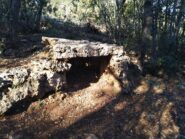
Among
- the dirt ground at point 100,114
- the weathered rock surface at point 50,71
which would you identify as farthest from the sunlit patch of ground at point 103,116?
the weathered rock surface at point 50,71

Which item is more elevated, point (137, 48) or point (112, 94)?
point (137, 48)

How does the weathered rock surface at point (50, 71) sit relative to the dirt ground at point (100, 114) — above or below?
above

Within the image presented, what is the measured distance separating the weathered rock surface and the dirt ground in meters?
0.26

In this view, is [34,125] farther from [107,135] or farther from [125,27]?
[125,27]

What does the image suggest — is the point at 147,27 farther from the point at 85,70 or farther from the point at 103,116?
the point at 103,116

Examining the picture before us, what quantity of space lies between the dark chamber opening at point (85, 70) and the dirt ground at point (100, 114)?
25 centimetres

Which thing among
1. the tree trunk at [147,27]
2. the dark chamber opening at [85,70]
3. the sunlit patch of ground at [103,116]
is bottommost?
the sunlit patch of ground at [103,116]

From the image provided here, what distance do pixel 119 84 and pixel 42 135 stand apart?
329 cm

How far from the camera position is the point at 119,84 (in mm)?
9367

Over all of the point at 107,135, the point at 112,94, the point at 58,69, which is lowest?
the point at 107,135

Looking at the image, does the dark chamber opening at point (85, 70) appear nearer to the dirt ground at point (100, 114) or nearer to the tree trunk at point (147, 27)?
the dirt ground at point (100, 114)

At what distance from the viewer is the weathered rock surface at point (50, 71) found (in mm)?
7707

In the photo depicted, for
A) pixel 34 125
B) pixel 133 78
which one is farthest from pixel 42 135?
pixel 133 78

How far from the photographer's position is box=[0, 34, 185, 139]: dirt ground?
7230 millimetres
